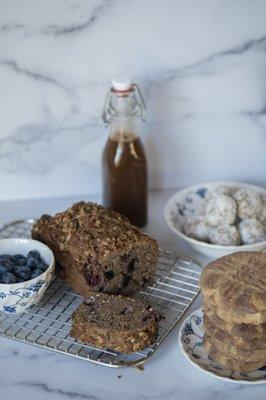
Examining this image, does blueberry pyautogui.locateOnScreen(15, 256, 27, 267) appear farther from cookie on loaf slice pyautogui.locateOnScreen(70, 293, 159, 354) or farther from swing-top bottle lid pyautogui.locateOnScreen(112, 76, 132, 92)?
swing-top bottle lid pyautogui.locateOnScreen(112, 76, 132, 92)

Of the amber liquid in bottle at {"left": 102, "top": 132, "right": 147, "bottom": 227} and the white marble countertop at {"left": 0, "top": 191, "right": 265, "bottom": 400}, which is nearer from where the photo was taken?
the white marble countertop at {"left": 0, "top": 191, "right": 265, "bottom": 400}

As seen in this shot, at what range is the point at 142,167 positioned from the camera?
4.37 ft

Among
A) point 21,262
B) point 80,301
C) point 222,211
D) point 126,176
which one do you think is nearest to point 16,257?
point 21,262

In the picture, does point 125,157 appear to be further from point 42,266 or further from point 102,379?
point 102,379

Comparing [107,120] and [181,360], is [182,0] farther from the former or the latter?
[181,360]

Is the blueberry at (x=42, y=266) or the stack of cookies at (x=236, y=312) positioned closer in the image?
the stack of cookies at (x=236, y=312)

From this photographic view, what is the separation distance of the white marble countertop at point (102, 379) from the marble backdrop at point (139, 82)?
0.46 m

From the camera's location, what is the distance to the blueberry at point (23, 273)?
1124 millimetres

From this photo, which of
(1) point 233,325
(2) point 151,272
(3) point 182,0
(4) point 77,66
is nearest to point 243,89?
(3) point 182,0

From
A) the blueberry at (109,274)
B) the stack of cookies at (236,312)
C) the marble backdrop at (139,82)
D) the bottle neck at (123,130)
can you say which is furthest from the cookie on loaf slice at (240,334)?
the marble backdrop at (139,82)

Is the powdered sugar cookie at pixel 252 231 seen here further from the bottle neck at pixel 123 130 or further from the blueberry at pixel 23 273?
the blueberry at pixel 23 273

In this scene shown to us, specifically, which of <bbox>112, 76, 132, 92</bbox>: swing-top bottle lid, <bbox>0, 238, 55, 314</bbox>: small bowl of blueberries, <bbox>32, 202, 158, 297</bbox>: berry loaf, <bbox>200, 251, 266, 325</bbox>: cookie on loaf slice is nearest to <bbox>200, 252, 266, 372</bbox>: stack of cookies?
<bbox>200, 251, 266, 325</bbox>: cookie on loaf slice

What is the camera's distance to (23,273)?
1.13m

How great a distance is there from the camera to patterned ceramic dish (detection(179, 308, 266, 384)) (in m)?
1.00
